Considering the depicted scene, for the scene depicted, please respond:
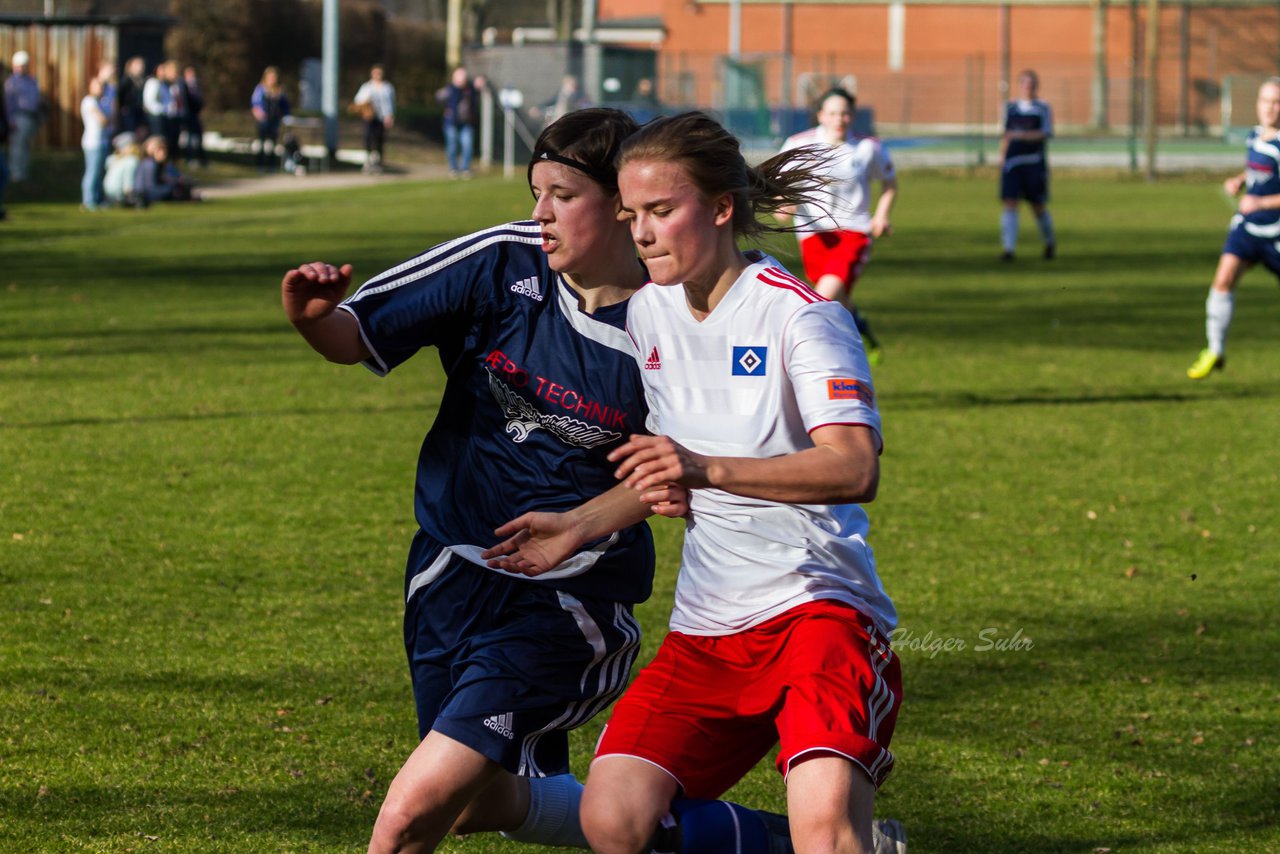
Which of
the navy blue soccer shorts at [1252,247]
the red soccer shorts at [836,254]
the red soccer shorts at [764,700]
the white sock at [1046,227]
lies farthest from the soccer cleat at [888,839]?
the white sock at [1046,227]

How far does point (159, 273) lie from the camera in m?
17.8

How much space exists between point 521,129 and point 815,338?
131 ft

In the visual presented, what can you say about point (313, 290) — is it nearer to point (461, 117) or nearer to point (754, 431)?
point (754, 431)

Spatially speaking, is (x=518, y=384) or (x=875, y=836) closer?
(x=875, y=836)

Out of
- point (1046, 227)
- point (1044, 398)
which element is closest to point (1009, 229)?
point (1046, 227)

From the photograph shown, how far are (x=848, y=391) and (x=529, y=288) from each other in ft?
2.94

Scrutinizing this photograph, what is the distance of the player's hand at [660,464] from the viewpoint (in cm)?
299

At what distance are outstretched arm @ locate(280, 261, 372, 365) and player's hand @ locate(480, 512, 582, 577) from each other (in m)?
0.56

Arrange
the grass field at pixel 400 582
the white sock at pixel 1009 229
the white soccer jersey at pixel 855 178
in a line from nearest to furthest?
the grass field at pixel 400 582
the white soccer jersey at pixel 855 178
the white sock at pixel 1009 229

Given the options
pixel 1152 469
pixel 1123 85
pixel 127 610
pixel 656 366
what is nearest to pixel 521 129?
pixel 1123 85

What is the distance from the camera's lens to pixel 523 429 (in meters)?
3.80

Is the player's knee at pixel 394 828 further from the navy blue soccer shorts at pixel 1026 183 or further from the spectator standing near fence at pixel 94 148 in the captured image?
the spectator standing near fence at pixel 94 148

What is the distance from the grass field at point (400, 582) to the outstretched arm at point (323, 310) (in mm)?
1341

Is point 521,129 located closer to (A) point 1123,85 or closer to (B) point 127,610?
(A) point 1123,85
